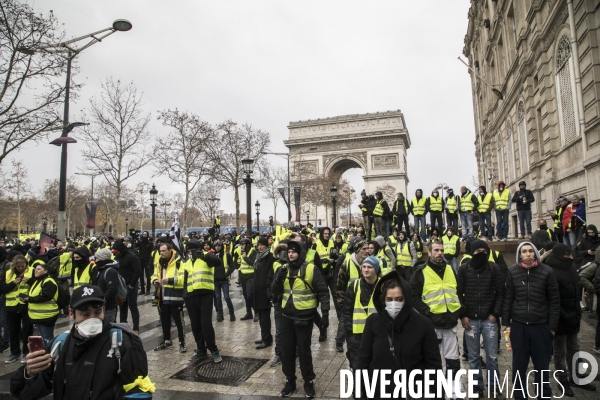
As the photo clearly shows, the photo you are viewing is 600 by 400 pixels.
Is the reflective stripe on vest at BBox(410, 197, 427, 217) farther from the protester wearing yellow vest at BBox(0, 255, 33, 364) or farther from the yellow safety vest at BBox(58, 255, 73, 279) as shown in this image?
the protester wearing yellow vest at BBox(0, 255, 33, 364)

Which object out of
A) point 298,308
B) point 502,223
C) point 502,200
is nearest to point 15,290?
point 298,308

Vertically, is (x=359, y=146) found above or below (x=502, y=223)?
above

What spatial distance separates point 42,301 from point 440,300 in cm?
590

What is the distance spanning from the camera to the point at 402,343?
2.90 metres

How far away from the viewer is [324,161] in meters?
62.2

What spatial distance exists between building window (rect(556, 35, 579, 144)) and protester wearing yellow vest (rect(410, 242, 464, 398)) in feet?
36.1

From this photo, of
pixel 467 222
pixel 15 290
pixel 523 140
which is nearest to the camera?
pixel 15 290

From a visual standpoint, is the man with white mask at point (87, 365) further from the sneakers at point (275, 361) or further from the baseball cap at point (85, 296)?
the sneakers at point (275, 361)

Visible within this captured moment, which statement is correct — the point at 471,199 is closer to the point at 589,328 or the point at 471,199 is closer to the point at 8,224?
the point at 589,328

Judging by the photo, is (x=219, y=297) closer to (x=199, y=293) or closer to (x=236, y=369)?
(x=199, y=293)

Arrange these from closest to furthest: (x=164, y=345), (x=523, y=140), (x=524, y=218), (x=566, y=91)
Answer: (x=164, y=345)
(x=524, y=218)
(x=566, y=91)
(x=523, y=140)

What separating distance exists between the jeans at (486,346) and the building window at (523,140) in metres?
17.3

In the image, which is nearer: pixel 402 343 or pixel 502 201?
pixel 402 343

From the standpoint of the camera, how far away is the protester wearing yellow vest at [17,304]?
22.4ft
